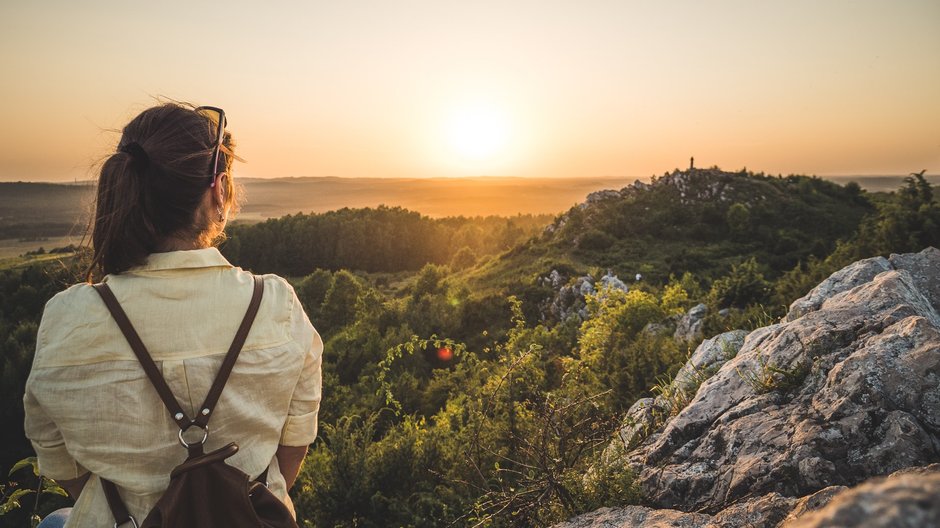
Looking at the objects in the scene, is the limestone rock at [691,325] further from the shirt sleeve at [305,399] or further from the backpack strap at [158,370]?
the backpack strap at [158,370]

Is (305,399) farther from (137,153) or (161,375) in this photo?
(137,153)

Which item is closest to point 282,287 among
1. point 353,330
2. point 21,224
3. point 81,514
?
point 81,514

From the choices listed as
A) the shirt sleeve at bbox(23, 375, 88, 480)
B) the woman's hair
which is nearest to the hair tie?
the woman's hair

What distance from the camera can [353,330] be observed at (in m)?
23.3

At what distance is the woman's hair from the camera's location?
1.73 metres

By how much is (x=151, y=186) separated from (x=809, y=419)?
3.55m

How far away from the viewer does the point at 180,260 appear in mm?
1784

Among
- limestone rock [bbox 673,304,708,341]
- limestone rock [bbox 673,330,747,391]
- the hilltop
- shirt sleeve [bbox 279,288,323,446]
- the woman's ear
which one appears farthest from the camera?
the hilltop

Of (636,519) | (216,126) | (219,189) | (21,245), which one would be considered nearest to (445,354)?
(636,519)

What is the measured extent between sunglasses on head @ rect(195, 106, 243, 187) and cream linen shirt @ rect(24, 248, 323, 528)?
367 mm

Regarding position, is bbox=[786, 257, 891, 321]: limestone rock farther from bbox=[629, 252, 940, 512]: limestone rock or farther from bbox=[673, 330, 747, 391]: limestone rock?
bbox=[629, 252, 940, 512]: limestone rock

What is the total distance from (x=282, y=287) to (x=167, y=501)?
0.86m

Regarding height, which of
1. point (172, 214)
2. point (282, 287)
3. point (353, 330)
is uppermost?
point (172, 214)

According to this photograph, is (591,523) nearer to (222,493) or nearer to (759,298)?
(222,493)
